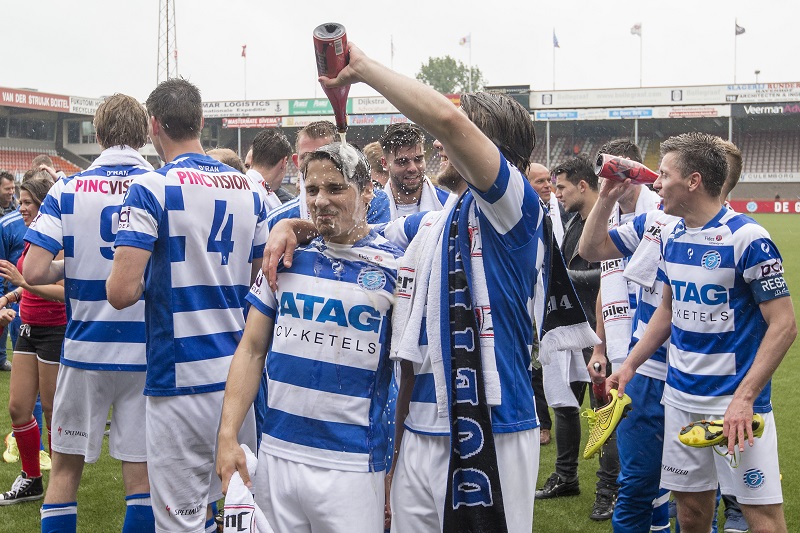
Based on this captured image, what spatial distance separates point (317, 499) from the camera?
2527mm

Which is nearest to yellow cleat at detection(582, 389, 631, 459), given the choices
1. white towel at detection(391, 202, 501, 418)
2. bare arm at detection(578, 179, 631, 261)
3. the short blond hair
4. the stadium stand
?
bare arm at detection(578, 179, 631, 261)

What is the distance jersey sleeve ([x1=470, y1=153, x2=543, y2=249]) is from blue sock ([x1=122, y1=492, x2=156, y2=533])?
91.9 inches

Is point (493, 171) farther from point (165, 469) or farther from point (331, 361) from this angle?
point (165, 469)

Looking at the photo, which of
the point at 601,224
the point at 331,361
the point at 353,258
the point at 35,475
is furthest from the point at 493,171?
the point at 35,475

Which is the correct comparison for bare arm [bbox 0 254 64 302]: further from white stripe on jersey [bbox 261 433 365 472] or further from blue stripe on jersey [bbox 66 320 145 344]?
white stripe on jersey [bbox 261 433 365 472]

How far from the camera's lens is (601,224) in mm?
4164

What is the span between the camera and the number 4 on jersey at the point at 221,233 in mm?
3648

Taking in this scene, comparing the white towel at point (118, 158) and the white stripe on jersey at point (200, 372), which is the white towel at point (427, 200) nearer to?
the white towel at point (118, 158)

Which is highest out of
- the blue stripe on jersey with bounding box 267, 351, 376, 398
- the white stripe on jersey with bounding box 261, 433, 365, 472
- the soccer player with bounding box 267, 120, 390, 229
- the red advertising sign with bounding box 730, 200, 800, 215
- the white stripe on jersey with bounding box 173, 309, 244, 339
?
the red advertising sign with bounding box 730, 200, 800, 215

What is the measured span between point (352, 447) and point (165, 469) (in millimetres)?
1350

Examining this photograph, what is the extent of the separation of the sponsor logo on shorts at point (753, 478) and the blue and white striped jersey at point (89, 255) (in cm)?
277

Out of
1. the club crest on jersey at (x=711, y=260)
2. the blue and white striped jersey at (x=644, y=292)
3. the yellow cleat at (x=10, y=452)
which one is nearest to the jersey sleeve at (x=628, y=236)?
the blue and white striped jersey at (x=644, y=292)

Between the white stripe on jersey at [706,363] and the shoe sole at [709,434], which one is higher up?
the white stripe on jersey at [706,363]

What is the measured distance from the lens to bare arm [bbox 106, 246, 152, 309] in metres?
3.43
